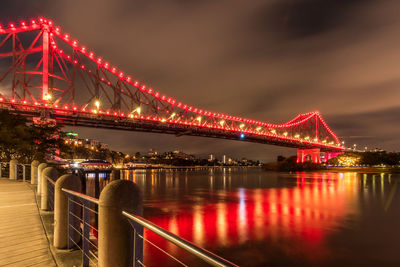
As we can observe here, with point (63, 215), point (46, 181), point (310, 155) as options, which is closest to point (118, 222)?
point (63, 215)

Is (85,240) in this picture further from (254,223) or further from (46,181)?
(254,223)

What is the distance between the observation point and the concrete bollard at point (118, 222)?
293 centimetres

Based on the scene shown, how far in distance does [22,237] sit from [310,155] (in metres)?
109

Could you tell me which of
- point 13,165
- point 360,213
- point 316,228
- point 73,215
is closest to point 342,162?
point 360,213

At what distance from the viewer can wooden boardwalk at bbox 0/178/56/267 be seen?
14.7ft

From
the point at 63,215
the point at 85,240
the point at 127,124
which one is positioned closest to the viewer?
the point at 85,240

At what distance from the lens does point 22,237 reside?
5645 millimetres

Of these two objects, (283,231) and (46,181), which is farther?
(283,231)

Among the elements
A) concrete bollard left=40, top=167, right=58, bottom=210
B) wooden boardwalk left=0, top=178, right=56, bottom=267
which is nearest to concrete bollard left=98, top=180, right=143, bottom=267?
wooden boardwalk left=0, top=178, right=56, bottom=267

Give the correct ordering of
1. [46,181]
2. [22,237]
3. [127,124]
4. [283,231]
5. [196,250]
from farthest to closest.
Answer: [127,124]
[283,231]
[46,181]
[22,237]
[196,250]

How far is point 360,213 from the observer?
21922mm

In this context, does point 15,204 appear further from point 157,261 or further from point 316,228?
point 316,228

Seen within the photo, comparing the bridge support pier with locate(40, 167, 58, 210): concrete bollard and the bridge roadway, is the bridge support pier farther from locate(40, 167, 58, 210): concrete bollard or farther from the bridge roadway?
locate(40, 167, 58, 210): concrete bollard

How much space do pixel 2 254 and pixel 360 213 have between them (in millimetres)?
23159
